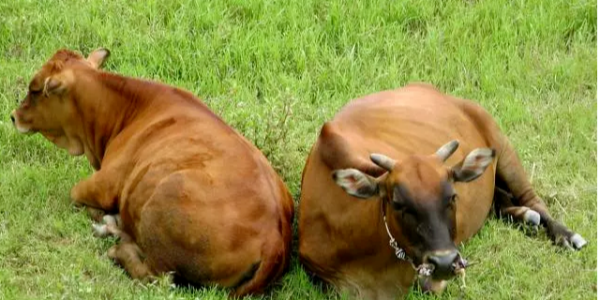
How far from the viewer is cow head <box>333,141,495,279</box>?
8469mm

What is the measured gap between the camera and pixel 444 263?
8.40 m

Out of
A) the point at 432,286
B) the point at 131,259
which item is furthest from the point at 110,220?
the point at 432,286

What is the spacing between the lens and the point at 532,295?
9305 millimetres

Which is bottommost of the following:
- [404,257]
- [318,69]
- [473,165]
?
[318,69]

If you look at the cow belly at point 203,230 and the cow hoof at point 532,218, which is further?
the cow hoof at point 532,218

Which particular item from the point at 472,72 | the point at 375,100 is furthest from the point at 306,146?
the point at 472,72

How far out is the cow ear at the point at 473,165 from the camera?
891 centimetres

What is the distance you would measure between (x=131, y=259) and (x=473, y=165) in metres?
2.21

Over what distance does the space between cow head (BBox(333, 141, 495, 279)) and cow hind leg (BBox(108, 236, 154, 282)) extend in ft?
4.61

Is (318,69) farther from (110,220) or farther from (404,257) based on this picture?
(404,257)

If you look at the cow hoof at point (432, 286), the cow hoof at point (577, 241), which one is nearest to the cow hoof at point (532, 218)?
the cow hoof at point (577, 241)

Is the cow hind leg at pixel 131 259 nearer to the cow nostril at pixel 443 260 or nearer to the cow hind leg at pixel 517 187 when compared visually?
the cow nostril at pixel 443 260

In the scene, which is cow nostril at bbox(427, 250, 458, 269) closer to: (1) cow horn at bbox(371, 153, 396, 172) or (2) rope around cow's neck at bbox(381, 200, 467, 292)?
(2) rope around cow's neck at bbox(381, 200, 467, 292)

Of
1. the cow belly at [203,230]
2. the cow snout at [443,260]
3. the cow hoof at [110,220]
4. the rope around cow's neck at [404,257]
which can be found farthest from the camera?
the cow hoof at [110,220]
